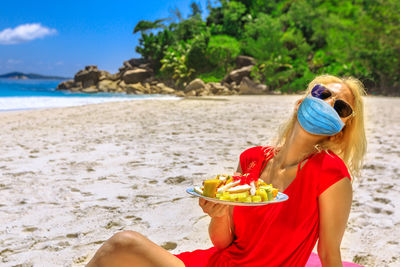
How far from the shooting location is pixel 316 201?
1440mm

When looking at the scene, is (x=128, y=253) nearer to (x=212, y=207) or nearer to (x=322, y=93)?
(x=212, y=207)

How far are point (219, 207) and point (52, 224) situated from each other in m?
2.35

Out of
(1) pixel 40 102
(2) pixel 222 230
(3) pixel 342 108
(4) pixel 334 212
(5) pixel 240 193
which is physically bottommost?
(2) pixel 222 230

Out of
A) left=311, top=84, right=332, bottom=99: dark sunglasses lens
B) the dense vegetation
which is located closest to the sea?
the dense vegetation

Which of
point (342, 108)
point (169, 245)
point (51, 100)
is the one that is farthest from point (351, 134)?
point (51, 100)

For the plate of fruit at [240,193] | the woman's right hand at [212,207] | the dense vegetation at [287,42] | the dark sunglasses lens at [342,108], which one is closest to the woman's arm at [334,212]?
the plate of fruit at [240,193]

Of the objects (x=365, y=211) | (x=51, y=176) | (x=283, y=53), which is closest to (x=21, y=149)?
(x=51, y=176)

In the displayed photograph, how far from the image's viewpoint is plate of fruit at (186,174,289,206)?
1.30 meters

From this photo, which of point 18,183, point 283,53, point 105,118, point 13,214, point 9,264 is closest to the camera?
point 9,264

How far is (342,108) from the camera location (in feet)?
4.97

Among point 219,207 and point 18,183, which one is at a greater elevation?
point 219,207

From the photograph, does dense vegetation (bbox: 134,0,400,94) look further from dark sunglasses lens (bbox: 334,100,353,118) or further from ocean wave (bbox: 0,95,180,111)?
dark sunglasses lens (bbox: 334,100,353,118)

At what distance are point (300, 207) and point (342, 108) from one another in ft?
1.46

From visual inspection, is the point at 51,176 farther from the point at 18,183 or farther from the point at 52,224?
the point at 52,224
